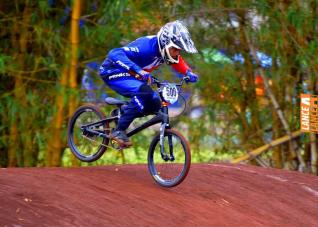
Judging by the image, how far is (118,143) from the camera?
721cm

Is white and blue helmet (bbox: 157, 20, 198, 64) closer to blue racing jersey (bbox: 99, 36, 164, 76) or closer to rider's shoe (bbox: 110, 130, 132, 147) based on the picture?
blue racing jersey (bbox: 99, 36, 164, 76)

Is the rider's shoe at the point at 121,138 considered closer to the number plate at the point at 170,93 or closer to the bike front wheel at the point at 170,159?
the bike front wheel at the point at 170,159

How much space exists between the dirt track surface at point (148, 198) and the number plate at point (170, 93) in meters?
0.86

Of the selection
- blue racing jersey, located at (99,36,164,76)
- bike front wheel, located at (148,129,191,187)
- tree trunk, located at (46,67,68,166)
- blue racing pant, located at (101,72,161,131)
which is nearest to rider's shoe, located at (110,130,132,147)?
blue racing pant, located at (101,72,161,131)

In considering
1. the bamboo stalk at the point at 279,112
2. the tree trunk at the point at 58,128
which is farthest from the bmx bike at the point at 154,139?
the bamboo stalk at the point at 279,112

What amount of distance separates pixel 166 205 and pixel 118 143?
105cm

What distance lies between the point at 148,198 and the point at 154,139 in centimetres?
80

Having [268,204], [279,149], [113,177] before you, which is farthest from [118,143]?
[279,149]

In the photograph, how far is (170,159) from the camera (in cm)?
694

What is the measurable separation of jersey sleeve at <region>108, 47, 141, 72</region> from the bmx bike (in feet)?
1.09

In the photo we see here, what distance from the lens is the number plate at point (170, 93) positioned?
6.82 metres

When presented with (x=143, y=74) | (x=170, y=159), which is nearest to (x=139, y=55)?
(x=143, y=74)

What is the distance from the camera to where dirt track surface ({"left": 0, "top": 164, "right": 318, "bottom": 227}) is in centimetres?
573

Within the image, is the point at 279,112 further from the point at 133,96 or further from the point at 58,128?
the point at 133,96
